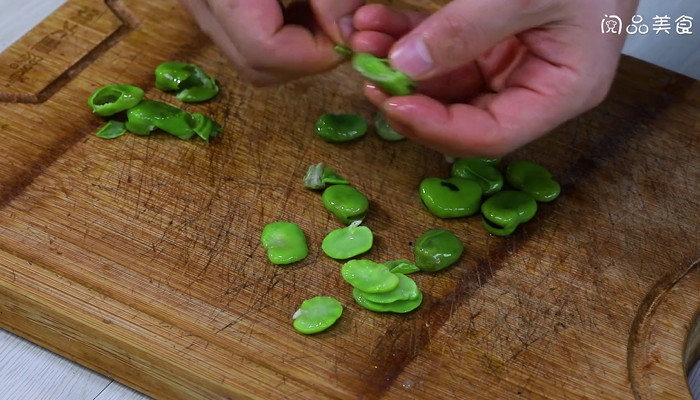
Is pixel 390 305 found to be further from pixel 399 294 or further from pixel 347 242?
pixel 347 242

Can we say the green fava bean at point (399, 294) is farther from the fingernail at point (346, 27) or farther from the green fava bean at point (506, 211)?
the fingernail at point (346, 27)

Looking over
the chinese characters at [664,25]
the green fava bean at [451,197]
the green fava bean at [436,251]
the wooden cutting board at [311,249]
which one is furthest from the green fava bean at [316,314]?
the chinese characters at [664,25]

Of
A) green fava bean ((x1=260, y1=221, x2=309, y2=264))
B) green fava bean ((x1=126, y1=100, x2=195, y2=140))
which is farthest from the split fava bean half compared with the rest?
green fava bean ((x1=260, y1=221, x2=309, y2=264))

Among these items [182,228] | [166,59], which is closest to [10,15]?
[166,59]

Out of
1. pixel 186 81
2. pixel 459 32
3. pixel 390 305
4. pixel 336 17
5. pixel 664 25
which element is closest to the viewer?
pixel 459 32

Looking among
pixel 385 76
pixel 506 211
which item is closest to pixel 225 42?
pixel 385 76

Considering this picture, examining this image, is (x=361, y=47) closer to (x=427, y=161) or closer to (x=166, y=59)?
(x=427, y=161)
